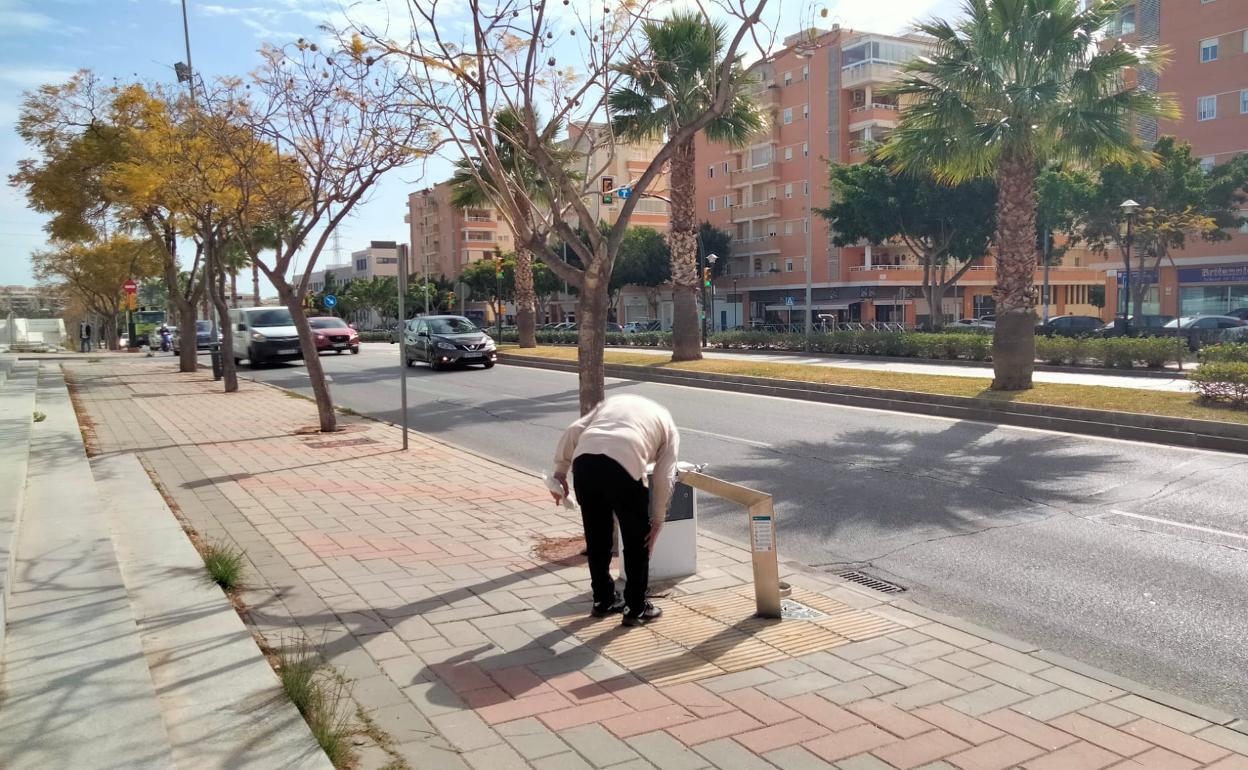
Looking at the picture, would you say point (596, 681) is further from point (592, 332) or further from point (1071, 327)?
point (1071, 327)

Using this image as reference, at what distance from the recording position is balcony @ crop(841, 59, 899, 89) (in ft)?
185

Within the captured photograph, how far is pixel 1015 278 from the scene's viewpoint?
16.4m

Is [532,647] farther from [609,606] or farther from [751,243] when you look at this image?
[751,243]

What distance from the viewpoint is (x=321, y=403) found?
43.4 ft

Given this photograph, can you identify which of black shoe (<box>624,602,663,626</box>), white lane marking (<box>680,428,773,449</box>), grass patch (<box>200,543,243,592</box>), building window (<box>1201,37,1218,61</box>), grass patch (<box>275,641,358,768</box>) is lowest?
white lane marking (<box>680,428,773,449</box>)

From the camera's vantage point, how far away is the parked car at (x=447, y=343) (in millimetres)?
25375

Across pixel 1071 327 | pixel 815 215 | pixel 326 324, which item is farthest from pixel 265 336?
pixel 815 215

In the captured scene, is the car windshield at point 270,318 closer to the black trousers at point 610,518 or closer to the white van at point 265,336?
the white van at point 265,336

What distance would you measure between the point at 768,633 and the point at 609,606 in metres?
0.88

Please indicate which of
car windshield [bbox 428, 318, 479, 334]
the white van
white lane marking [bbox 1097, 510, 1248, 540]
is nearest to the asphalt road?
white lane marking [bbox 1097, 510, 1248, 540]

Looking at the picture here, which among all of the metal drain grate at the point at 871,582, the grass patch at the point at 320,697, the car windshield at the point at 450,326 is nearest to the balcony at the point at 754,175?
the car windshield at the point at 450,326

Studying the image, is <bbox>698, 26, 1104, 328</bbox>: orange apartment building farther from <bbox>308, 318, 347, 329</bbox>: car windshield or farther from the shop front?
<bbox>308, 318, 347, 329</bbox>: car windshield

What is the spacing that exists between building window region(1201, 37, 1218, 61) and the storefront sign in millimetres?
8928

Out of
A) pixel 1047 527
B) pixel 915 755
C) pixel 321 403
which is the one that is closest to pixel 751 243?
pixel 321 403
